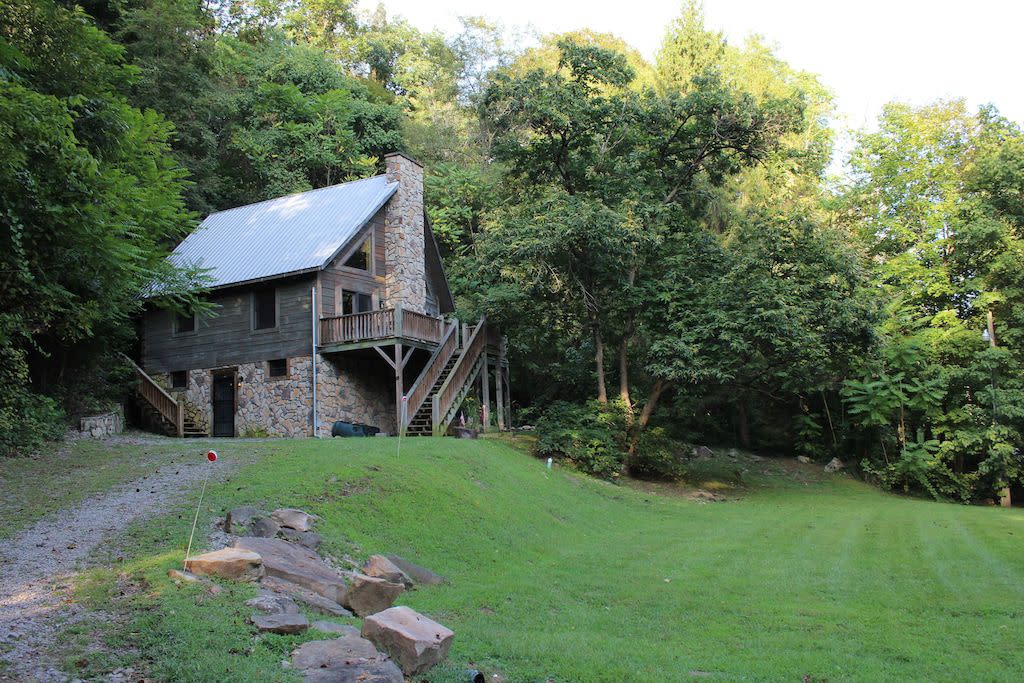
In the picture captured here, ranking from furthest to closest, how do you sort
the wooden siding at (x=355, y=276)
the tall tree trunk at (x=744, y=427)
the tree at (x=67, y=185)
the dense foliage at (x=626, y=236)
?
the tall tree trunk at (x=744, y=427) → the wooden siding at (x=355, y=276) → the dense foliage at (x=626, y=236) → the tree at (x=67, y=185)

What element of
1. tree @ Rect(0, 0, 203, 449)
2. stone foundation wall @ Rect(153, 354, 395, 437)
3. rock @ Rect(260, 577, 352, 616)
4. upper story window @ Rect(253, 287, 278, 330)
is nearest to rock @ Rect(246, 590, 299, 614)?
rock @ Rect(260, 577, 352, 616)

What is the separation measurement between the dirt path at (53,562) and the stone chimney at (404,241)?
45.8ft

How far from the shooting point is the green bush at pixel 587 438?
2280 cm

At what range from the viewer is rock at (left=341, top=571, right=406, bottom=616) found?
8.16 m

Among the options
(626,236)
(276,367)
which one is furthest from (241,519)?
(276,367)

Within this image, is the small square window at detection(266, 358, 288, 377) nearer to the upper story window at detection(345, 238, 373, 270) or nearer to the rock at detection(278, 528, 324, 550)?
the upper story window at detection(345, 238, 373, 270)

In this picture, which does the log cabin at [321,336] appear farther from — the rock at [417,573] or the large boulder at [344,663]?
the large boulder at [344,663]

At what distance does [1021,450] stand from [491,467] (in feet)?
63.8

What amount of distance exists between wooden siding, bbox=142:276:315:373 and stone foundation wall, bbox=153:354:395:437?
43 cm

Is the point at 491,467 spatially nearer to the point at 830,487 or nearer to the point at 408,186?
the point at 408,186

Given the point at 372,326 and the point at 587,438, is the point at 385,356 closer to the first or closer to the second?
the point at 372,326

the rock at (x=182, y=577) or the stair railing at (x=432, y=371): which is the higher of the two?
the stair railing at (x=432, y=371)

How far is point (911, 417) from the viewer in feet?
96.1

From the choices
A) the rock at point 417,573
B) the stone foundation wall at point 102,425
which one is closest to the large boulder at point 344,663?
the rock at point 417,573
